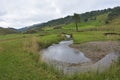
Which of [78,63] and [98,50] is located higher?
[78,63]

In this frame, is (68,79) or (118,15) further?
(118,15)

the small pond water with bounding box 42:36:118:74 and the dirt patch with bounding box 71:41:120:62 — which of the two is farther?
the dirt patch with bounding box 71:41:120:62

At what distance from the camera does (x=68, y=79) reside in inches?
764

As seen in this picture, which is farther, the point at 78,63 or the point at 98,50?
the point at 98,50

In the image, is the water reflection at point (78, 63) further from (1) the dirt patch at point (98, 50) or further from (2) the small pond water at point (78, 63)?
(1) the dirt patch at point (98, 50)

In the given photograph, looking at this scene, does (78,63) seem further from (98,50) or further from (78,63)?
(98,50)

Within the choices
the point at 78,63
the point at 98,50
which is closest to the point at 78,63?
the point at 78,63

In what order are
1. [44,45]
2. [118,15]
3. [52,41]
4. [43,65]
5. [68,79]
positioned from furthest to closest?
[118,15], [52,41], [44,45], [43,65], [68,79]

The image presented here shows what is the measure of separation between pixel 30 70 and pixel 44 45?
119 ft

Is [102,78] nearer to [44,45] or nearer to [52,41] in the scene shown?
[44,45]

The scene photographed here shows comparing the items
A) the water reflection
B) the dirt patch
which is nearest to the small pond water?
the water reflection

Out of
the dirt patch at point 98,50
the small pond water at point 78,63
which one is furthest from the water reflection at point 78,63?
the dirt patch at point 98,50

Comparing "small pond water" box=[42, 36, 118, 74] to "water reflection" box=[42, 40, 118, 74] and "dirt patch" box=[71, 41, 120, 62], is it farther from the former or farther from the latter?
"dirt patch" box=[71, 41, 120, 62]

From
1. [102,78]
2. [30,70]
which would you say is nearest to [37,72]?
[30,70]
